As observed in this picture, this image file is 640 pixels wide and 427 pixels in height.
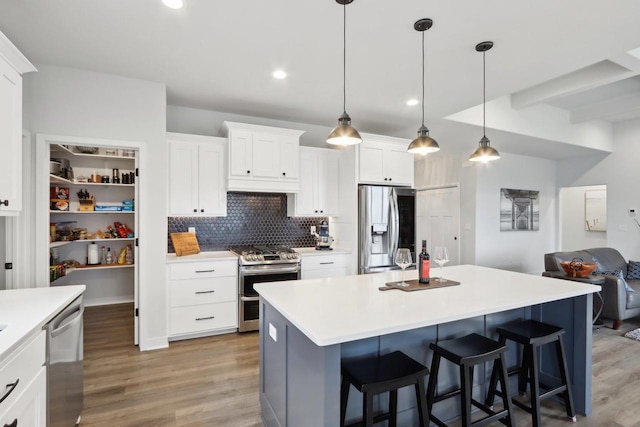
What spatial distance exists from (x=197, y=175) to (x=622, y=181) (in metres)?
7.39

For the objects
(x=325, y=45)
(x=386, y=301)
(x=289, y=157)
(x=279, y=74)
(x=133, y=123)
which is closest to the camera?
(x=386, y=301)

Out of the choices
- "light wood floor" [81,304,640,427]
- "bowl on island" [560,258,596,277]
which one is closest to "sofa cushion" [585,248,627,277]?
"bowl on island" [560,258,596,277]

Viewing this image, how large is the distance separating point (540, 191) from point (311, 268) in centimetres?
561

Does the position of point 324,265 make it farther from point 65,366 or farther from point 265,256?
point 65,366

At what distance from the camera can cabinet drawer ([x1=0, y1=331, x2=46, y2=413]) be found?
125cm

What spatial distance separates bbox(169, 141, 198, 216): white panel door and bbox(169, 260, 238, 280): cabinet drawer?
62 cm

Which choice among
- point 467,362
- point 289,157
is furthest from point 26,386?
point 289,157

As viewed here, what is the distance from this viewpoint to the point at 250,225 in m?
4.46

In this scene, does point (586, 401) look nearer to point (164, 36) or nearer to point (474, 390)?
point (474, 390)

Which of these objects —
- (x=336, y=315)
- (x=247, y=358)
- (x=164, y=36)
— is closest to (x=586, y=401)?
(x=336, y=315)

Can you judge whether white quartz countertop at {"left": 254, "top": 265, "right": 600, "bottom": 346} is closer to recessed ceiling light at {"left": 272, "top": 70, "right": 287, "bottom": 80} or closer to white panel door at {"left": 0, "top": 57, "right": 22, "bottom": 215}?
white panel door at {"left": 0, "top": 57, "right": 22, "bottom": 215}

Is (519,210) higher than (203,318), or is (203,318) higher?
(519,210)

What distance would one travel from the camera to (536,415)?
201cm

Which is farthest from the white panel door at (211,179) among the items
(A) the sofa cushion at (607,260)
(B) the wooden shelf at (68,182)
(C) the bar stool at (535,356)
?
(A) the sofa cushion at (607,260)
